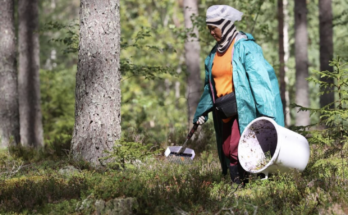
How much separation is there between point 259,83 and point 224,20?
90 cm

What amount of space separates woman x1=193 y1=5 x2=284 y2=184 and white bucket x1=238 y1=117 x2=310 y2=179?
0.57 feet

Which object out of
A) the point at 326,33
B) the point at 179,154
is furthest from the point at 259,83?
the point at 326,33

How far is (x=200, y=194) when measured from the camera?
494 cm

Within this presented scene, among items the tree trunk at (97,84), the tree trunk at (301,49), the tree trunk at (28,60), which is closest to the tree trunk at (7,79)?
the tree trunk at (28,60)

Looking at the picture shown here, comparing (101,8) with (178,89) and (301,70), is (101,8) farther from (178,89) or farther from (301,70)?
(178,89)

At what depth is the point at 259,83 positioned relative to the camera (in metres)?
5.99

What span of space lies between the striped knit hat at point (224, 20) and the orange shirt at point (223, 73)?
9 centimetres

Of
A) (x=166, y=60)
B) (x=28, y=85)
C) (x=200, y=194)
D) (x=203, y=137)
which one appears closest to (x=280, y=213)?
(x=200, y=194)

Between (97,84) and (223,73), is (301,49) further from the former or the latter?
(97,84)

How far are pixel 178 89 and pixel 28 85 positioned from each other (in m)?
19.0

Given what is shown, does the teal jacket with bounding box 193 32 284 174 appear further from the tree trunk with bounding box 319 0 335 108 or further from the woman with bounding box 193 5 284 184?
the tree trunk with bounding box 319 0 335 108

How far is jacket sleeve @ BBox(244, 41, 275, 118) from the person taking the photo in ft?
19.5

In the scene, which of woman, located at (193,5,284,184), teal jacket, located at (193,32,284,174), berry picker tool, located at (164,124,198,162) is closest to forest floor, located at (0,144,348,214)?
woman, located at (193,5,284,184)

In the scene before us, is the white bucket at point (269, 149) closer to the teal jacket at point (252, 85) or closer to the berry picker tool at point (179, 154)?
the teal jacket at point (252, 85)
